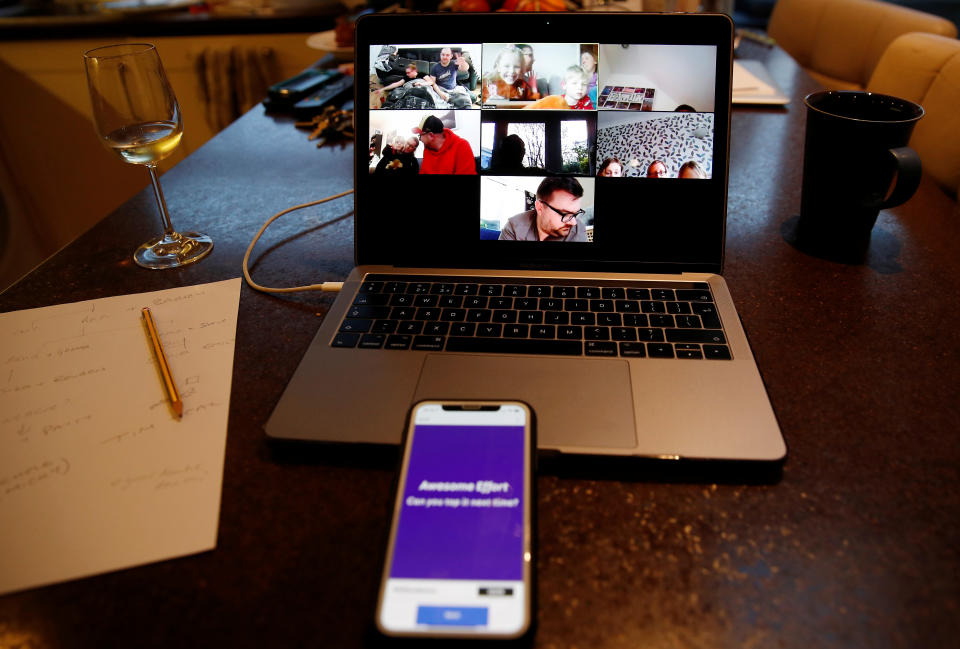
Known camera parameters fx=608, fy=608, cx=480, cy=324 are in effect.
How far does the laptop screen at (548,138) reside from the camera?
0.61 meters

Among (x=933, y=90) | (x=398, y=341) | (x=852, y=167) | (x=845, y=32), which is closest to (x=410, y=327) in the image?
(x=398, y=341)

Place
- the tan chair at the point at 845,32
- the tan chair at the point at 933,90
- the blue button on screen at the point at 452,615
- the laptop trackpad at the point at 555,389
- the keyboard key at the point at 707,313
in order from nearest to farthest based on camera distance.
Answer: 1. the blue button on screen at the point at 452,615
2. the laptop trackpad at the point at 555,389
3. the keyboard key at the point at 707,313
4. the tan chair at the point at 933,90
5. the tan chair at the point at 845,32

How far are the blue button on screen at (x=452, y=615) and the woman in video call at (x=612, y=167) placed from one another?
0.44 m

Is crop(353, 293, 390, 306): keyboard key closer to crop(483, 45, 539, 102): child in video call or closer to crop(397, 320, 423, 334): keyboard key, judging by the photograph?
crop(397, 320, 423, 334): keyboard key

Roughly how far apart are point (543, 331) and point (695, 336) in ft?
0.44

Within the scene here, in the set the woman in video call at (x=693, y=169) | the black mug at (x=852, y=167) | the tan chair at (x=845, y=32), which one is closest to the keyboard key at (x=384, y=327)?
the woman in video call at (x=693, y=169)

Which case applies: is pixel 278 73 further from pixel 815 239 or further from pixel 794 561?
pixel 794 561

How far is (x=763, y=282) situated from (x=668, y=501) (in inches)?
13.5

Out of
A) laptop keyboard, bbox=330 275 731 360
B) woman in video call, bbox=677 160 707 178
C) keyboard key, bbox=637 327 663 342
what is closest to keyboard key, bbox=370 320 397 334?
laptop keyboard, bbox=330 275 731 360

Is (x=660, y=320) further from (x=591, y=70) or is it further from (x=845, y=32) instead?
(x=845, y=32)

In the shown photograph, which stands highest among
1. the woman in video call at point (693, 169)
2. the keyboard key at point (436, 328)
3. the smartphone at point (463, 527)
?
the woman in video call at point (693, 169)

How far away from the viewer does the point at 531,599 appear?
0.33 m

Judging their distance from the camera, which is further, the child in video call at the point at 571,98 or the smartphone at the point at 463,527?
the child in video call at the point at 571,98

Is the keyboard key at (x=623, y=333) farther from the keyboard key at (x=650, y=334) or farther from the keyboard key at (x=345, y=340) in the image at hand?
the keyboard key at (x=345, y=340)
